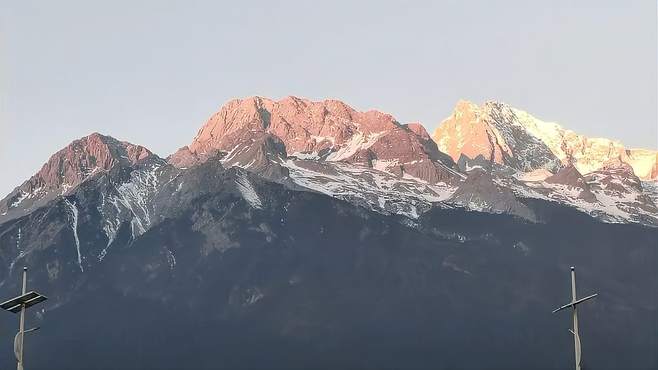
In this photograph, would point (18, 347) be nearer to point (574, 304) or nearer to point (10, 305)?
point (10, 305)

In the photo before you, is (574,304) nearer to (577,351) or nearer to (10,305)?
(577,351)

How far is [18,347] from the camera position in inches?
3019

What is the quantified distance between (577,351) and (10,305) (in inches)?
1374

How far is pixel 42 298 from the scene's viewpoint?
82.3 m

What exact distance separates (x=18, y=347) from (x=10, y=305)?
4641 millimetres

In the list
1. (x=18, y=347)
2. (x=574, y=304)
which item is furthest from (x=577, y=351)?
(x=18, y=347)

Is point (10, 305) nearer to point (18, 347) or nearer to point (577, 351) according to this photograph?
point (18, 347)

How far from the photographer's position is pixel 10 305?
8056 centimetres

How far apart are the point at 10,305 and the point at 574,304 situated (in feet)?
114

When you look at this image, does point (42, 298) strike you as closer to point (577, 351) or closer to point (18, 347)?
point (18, 347)

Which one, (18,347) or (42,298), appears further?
(42,298)

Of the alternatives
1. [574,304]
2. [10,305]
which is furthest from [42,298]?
[574,304]

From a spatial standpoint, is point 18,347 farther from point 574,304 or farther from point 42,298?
point 574,304
